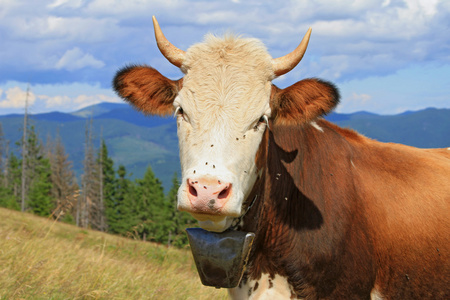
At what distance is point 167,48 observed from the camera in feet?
16.7

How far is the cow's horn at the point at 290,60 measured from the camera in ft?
15.9

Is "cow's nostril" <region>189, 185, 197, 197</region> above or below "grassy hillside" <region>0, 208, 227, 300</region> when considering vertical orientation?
above

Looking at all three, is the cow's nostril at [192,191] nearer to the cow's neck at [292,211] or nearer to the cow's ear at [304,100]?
the cow's neck at [292,211]

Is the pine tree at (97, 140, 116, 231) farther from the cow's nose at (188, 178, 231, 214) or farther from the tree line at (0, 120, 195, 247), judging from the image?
the cow's nose at (188, 178, 231, 214)

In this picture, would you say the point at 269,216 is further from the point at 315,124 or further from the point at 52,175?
the point at 52,175

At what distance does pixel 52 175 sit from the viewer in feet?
270

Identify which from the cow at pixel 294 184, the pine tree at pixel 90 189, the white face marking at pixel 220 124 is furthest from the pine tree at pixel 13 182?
the white face marking at pixel 220 124

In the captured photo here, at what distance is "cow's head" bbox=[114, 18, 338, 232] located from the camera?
152 inches

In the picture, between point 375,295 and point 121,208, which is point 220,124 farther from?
point 121,208

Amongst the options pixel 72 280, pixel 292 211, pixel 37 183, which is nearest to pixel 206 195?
pixel 292 211

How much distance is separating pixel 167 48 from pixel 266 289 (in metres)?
2.82

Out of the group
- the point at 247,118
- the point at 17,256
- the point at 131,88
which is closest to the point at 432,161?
the point at 247,118

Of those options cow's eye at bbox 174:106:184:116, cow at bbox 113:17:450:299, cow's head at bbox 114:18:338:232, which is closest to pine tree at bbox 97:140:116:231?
cow's head at bbox 114:18:338:232

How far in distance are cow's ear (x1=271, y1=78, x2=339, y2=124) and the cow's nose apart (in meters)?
1.50
